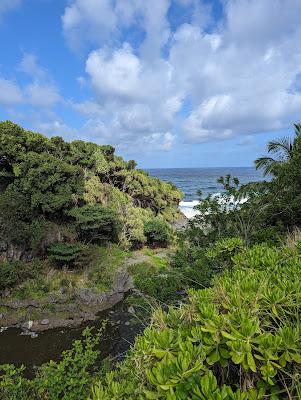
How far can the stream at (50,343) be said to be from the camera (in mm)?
11961

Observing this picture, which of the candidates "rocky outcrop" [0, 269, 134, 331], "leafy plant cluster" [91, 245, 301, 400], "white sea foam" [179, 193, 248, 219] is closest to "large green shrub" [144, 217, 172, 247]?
"white sea foam" [179, 193, 248, 219]

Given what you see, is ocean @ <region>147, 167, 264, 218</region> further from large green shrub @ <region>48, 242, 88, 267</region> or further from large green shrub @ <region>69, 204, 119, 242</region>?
large green shrub @ <region>48, 242, 88, 267</region>

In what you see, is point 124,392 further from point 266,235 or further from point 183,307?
point 266,235

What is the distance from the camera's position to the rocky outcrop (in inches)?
573

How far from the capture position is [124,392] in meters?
2.19

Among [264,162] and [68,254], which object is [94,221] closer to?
[68,254]

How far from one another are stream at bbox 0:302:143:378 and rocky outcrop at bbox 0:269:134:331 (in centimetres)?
46

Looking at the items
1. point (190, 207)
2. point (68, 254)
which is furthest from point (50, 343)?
point (190, 207)

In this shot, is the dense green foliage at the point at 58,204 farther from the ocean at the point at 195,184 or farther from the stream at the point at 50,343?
the ocean at the point at 195,184

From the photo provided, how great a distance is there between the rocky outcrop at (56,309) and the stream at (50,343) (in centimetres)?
46

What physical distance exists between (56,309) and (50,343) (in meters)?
2.39

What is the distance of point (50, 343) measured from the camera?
13.1 meters

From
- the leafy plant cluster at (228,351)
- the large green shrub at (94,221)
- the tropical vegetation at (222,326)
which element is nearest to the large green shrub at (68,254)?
the large green shrub at (94,221)

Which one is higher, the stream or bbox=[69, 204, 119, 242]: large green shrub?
bbox=[69, 204, 119, 242]: large green shrub
